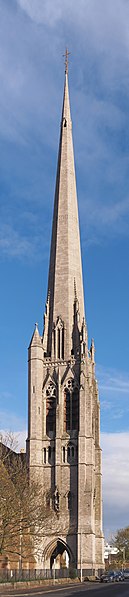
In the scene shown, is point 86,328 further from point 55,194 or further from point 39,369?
point 55,194

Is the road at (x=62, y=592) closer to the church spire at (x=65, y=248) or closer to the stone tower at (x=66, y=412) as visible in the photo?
the stone tower at (x=66, y=412)

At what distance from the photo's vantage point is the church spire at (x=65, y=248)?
9088 centimetres

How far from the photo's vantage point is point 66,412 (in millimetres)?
85875

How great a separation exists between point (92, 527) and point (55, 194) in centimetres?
3714

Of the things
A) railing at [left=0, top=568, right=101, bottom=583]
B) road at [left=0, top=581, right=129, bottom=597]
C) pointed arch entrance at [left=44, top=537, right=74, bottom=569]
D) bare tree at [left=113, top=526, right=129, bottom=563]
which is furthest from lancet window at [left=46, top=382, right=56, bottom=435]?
bare tree at [left=113, top=526, right=129, bottom=563]

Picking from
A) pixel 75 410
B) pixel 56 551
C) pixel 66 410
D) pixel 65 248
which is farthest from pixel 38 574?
pixel 65 248

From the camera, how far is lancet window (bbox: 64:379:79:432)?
84.9 m

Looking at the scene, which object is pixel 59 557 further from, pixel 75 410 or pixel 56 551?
pixel 75 410

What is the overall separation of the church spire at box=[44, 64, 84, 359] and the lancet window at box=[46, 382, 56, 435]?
11.8 ft

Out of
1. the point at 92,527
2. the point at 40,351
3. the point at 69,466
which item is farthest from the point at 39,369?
the point at 92,527

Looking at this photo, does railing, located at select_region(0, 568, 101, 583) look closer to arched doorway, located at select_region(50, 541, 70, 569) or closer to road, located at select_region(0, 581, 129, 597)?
road, located at select_region(0, 581, 129, 597)

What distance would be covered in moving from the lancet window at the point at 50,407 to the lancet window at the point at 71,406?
111 centimetres

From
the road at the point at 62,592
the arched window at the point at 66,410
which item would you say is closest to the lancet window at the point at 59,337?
the arched window at the point at 66,410

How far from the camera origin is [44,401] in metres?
86.8
